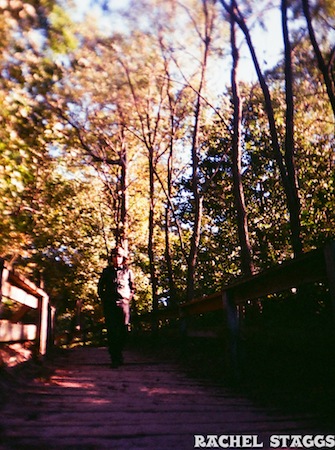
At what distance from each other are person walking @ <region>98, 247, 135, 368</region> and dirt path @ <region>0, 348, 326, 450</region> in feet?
6.17

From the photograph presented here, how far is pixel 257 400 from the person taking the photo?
3.62 meters

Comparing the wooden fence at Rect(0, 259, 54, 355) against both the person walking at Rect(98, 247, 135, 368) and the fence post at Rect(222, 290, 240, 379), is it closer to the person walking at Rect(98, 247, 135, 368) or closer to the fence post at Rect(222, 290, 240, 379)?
the person walking at Rect(98, 247, 135, 368)

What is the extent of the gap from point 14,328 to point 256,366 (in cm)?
289

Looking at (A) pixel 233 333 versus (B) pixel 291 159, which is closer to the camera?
(A) pixel 233 333

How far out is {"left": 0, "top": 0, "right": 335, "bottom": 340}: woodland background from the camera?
19.7 ft

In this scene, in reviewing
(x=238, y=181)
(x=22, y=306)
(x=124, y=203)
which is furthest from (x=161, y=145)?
(x=22, y=306)

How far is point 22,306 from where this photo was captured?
5.88m

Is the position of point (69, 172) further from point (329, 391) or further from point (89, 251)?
point (329, 391)

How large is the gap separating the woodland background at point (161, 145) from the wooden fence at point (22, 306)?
5.46 ft

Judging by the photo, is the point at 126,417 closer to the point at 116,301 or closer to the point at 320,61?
the point at 116,301

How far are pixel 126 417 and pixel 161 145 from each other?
14233 mm

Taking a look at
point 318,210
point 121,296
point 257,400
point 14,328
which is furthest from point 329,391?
point 318,210

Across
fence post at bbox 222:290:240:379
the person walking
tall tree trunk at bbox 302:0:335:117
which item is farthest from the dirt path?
tall tree trunk at bbox 302:0:335:117

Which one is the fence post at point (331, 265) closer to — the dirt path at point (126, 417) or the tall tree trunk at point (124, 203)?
the dirt path at point (126, 417)
